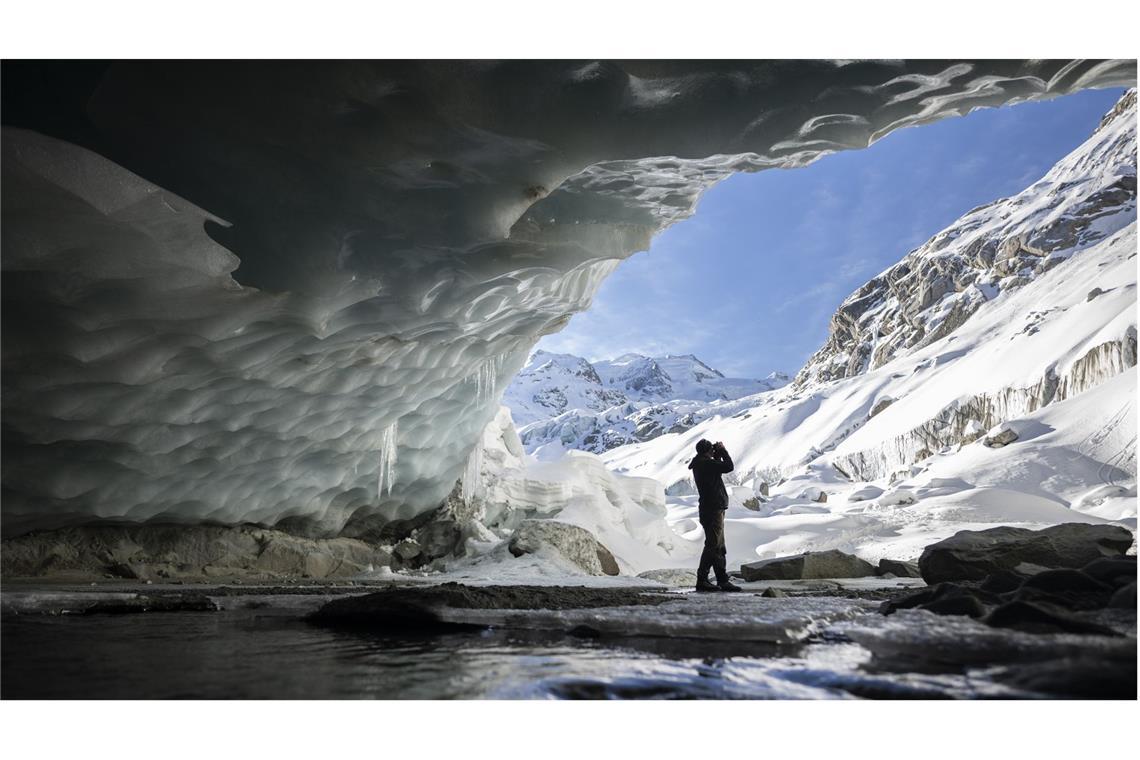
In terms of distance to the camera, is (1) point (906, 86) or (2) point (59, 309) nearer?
(1) point (906, 86)

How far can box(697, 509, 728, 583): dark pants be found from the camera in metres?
6.84

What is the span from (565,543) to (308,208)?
9246mm

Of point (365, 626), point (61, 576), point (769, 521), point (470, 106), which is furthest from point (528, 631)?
point (769, 521)

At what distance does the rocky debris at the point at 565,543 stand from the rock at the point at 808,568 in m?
3.98

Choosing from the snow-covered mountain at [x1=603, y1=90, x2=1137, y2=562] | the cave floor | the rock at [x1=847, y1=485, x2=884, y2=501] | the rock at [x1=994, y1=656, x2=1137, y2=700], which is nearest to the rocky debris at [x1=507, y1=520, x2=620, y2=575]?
the cave floor

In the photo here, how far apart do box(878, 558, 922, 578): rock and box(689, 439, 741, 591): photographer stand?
16.3 feet

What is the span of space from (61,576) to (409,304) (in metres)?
5.90

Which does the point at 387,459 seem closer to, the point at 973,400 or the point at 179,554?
the point at 179,554

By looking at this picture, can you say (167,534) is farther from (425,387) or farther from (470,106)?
(470,106)

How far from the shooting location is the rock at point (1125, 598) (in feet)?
9.95

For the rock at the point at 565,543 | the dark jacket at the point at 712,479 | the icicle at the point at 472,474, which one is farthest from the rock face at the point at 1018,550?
the icicle at the point at 472,474

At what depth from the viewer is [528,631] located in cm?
350

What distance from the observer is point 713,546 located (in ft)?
22.8

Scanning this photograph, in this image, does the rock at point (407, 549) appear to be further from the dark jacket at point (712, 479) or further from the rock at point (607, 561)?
the dark jacket at point (712, 479)
